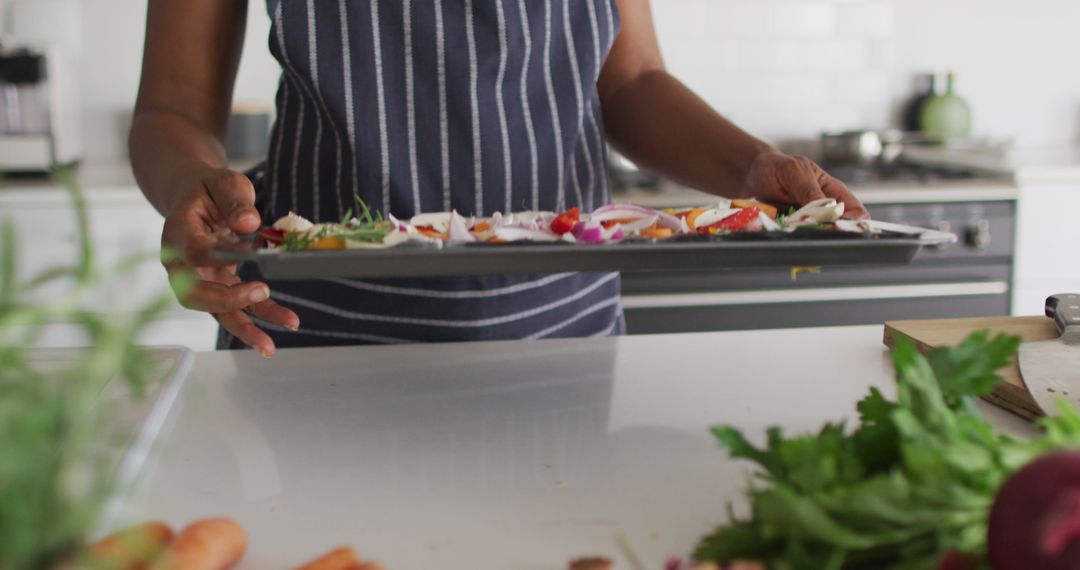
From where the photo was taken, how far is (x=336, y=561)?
0.55m

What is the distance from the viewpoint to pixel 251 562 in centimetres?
59

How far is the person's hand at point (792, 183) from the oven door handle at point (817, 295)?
108 centimetres

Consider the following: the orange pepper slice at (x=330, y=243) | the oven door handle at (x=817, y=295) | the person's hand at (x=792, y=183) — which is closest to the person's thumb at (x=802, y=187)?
the person's hand at (x=792, y=183)

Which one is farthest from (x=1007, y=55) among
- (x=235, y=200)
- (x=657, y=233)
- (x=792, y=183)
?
(x=235, y=200)

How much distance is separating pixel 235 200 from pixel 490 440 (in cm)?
30

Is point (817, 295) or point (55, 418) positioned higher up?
point (55, 418)

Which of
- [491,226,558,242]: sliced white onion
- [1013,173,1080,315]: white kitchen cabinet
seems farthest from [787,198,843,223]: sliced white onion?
[1013,173,1080,315]: white kitchen cabinet

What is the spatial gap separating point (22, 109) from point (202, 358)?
1.53 meters

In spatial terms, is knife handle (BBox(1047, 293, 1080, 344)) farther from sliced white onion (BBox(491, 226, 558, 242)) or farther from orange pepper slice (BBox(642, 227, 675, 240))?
sliced white onion (BBox(491, 226, 558, 242))

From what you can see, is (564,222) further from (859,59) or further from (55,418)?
(859,59)

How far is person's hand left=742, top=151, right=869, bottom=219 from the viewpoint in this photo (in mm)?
1023

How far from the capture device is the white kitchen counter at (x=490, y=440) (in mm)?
624

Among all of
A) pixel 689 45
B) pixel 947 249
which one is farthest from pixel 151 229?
pixel 947 249

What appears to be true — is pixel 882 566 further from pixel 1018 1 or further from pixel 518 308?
pixel 1018 1
